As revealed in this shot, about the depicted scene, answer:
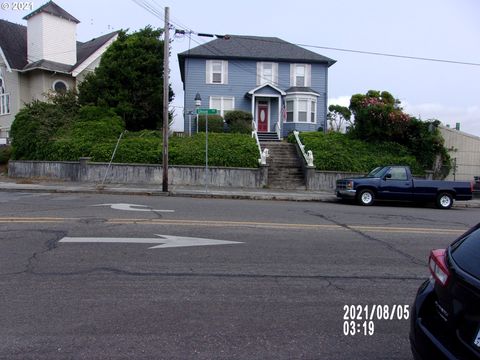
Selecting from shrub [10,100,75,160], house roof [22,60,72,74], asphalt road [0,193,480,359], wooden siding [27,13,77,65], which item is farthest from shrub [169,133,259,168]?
wooden siding [27,13,77,65]

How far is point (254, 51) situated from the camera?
3419cm

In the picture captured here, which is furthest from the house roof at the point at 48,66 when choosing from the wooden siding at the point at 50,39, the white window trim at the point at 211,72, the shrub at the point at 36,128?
the white window trim at the point at 211,72

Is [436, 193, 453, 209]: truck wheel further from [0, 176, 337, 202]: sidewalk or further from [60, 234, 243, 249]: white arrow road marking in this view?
[60, 234, 243, 249]: white arrow road marking

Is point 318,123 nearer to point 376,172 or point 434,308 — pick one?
point 376,172

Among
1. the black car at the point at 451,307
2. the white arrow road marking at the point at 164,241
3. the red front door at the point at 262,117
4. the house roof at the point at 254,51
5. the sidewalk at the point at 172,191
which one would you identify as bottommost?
the white arrow road marking at the point at 164,241

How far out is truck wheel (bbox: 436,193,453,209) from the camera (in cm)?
1769

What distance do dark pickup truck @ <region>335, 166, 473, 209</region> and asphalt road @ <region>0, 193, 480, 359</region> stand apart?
7.44 metres

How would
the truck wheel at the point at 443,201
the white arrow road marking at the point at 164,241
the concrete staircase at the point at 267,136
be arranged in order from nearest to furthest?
the white arrow road marking at the point at 164,241 → the truck wheel at the point at 443,201 → the concrete staircase at the point at 267,136

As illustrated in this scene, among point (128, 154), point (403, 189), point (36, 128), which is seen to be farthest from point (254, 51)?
point (403, 189)

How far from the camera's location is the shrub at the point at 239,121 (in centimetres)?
2939

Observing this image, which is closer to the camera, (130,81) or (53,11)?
(130,81)

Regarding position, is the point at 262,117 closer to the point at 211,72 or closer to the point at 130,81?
the point at 211,72

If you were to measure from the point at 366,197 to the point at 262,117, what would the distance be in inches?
698

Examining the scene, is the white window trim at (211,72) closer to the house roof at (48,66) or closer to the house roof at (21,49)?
the house roof at (21,49)
